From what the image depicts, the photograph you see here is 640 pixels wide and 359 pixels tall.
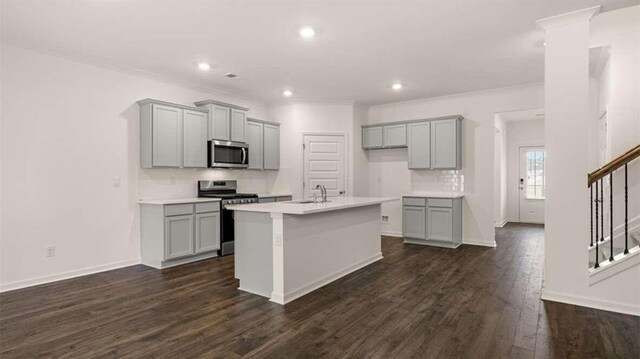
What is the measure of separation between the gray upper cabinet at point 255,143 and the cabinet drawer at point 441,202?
305cm

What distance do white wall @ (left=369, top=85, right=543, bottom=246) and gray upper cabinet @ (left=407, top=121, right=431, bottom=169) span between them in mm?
379

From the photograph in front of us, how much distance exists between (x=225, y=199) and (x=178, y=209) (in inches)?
30.9

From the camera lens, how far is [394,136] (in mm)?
6566

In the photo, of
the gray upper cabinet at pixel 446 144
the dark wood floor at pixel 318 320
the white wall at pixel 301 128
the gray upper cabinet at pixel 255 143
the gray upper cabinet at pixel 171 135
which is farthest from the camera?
the white wall at pixel 301 128

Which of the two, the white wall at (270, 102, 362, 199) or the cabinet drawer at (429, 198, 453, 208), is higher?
the white wall at (270, 102, 362, 199)

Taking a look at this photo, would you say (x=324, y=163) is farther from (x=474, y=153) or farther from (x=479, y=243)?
(x=479, y=243)

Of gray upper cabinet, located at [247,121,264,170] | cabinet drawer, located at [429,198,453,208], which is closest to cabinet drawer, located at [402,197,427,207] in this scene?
cabinet drawer, located at [429,198,453,208]

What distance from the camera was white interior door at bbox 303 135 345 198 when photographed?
6648mm

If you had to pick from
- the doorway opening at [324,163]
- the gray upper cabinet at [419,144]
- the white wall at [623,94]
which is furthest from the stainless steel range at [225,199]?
the white wall at [623,94]

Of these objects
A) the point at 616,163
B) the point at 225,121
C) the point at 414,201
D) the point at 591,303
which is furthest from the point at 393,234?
the point at 616,163

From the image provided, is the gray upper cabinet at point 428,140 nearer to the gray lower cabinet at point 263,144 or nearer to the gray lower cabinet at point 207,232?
the gray lower cabinet at point 263,144

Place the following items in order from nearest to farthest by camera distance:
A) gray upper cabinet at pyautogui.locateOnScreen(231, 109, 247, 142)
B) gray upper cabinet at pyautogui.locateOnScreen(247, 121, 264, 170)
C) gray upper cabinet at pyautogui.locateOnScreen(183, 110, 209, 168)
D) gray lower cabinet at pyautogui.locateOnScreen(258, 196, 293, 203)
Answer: gray upper cabinet at pyautogui.locateOnScreen(183, 110, 209, 168) < gray upper cabinet at pyautogui.locateOnScreen(231, 109, 247, 142) < gray lower cabinet at pyautogui.locateOnScreen(258, 196, 293, 203) < gray upper cabinet at pyautogui.locateOnScreen(247, 121, 264, 170)

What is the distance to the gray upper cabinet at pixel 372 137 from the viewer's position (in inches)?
266

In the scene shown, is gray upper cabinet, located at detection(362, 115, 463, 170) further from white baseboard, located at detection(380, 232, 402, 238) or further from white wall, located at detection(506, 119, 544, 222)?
white wall, located at detection(506, 119, 544, 222)
